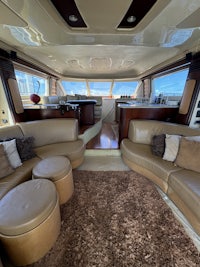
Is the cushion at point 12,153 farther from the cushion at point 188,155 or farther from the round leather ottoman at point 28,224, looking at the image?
the cushion at point 188,155

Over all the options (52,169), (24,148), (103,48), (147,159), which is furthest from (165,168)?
(103,48)

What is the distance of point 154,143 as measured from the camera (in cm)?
212

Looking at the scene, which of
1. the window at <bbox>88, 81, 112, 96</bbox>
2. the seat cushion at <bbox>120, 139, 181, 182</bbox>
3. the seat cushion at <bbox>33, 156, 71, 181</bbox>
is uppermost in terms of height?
the window at <bbox>88, 81, 112, 96</bbox>

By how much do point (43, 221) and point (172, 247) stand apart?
119 cm

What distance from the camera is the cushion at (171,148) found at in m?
1.83

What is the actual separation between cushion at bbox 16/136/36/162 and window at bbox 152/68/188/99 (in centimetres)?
359

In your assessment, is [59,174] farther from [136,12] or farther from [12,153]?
[136,12]

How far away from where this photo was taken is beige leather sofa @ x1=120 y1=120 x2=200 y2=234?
1.30 metres

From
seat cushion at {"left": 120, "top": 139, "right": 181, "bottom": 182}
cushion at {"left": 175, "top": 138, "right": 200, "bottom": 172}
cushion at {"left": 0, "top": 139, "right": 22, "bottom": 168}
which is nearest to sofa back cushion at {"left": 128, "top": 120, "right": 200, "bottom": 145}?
seat cushion at {"left": 120, "top": 139, "right": 181, "bottom": 182}

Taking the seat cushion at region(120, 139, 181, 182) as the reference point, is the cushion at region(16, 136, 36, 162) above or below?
above

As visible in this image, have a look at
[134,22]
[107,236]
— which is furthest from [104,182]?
[134,22]

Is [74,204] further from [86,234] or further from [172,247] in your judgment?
[172,247]

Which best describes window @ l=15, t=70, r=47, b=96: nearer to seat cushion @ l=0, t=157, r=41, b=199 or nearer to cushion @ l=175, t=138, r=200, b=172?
seat cushion @ l=0, t=157, r=41, b=199

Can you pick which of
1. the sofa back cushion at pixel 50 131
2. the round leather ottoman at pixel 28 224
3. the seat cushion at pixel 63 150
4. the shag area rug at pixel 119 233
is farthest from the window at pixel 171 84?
the round leather ottoman at pixel 28 224
